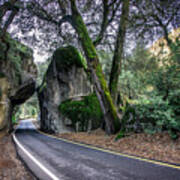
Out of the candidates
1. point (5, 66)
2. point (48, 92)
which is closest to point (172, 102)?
point (48, 92)

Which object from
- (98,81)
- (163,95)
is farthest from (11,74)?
(163,95)

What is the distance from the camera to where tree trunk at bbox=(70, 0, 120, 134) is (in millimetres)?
10688

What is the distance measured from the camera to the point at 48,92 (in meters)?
19.5

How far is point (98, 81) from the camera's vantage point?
10.8 meters

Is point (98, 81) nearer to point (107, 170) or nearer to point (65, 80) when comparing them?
point (107, 170)

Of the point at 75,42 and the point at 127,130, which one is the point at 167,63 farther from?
the point at 75,42

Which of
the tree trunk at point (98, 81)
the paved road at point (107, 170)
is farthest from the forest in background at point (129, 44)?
the paved road at point (107, 170)

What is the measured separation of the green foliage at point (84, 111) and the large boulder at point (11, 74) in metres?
6.30

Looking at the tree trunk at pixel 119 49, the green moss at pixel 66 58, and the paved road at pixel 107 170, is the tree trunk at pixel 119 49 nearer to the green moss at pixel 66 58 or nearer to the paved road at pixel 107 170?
the paved road at pixel 107 170

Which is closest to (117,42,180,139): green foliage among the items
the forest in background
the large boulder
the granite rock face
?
the forest in background

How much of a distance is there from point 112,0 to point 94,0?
1.29 metres

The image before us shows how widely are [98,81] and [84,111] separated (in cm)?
568

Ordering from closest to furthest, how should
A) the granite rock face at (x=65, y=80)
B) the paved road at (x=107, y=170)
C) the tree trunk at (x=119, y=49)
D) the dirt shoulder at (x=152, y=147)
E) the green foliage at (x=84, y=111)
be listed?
the paved road at (x=107, y=170)
the dirt shoulder at (x=152, y=147)
the tree trunk at (x=119, y=49)
the green foliage at (x=84, y=111)
the granite rock face at (x=65, y=80)

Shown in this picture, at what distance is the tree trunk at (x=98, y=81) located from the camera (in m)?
10.7
